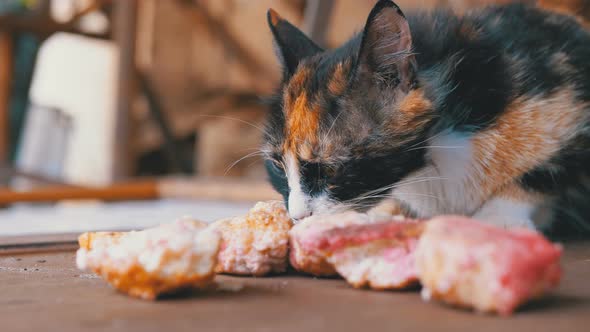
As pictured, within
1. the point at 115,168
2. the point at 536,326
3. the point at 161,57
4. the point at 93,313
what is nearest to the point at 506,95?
the point at 536,326

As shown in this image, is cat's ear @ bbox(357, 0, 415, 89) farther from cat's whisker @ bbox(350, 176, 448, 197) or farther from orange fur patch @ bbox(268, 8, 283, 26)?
orange fur patch @ bbox(268, 8, 283, 26)

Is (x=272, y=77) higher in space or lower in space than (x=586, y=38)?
higher

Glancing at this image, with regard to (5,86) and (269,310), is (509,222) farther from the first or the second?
(5,86)

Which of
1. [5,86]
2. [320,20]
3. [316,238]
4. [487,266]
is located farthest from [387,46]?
[5,86]

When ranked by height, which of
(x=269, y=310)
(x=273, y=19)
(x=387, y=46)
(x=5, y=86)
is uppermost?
(x=5, y=86)

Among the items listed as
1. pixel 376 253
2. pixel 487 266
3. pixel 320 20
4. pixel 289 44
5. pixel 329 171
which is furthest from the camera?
pixel 320 20

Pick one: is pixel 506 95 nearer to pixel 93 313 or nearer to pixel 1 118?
pixel 93 313

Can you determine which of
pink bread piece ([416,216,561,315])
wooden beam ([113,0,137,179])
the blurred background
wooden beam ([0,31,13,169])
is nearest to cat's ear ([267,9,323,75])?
pink bread piece ([416,216,561,315])

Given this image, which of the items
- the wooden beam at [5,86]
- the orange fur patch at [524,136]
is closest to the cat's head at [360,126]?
the orange fur patch at [524,136]
